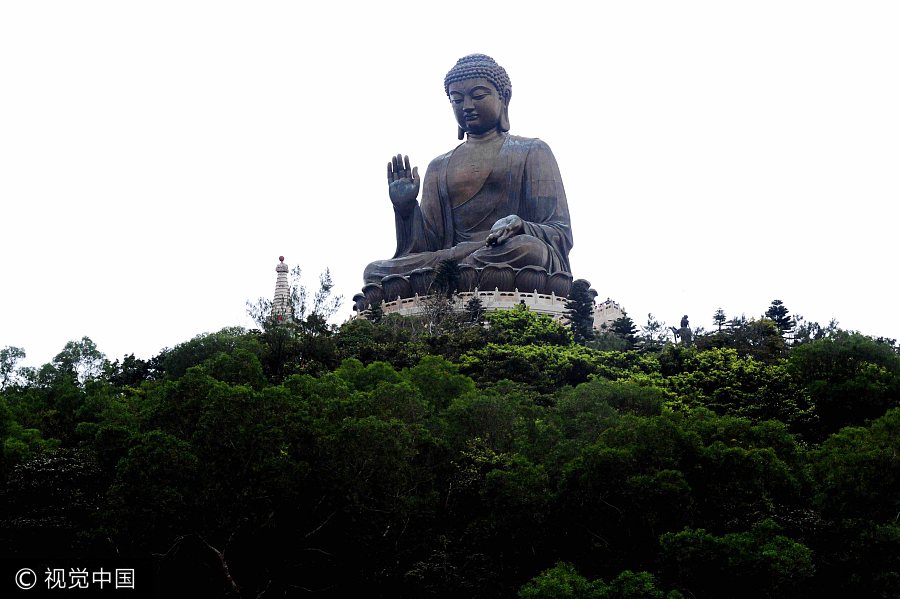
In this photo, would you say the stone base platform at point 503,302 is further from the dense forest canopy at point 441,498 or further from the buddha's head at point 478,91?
the dense forest canopy at point 441,498

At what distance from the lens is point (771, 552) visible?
12.5 metres

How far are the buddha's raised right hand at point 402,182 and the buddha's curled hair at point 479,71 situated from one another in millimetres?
2477

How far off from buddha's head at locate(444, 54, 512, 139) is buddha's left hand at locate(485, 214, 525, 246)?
3340 mm

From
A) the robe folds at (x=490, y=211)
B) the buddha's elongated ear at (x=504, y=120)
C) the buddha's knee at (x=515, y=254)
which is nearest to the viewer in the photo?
the buddha's knee at (x=515, y=254)

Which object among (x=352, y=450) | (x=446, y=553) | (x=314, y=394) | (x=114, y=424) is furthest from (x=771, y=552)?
(x=114, y=424)

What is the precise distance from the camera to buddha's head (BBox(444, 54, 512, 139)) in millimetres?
31156

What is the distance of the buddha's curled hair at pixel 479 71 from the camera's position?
31.1 m

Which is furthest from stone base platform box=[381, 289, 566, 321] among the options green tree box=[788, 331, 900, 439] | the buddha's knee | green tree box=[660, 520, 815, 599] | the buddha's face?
green tree box=[660, 520, 815, 599]

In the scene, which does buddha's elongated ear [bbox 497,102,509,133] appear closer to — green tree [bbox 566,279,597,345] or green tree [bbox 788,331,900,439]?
green tree [bbox 566,279,597,345]

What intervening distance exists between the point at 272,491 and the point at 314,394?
79.8 inches

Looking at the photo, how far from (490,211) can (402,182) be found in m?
2.30

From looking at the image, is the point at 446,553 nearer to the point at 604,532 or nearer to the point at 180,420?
the point at 604,532

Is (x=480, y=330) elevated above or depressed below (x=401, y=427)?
above

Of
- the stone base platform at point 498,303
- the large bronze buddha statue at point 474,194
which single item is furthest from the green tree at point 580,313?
the large bronze buddha statue at point 474,194
